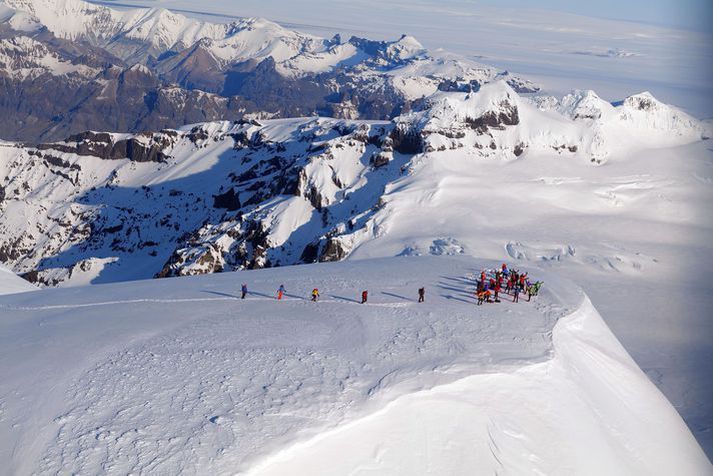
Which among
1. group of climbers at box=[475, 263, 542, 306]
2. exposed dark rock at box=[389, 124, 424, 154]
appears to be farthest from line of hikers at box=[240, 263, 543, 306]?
exposed dark rock at box=[389, 124, 424, 154]

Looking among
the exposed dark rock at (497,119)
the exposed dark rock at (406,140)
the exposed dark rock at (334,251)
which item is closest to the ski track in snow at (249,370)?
the exposed dark rock at (334,251)

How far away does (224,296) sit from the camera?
34.8 metres

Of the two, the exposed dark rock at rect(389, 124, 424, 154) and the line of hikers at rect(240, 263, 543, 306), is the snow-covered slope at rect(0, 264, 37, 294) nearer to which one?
the line of hikers at rect(240, 263, 543, 306)

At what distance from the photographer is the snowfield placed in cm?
1783

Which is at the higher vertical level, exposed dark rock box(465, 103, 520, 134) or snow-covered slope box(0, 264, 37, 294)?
exposed dark rock box(465, 103, 520, 134)

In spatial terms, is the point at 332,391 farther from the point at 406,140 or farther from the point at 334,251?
the point at 406,140

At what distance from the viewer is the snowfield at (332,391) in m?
17.8

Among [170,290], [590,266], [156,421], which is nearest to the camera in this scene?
[156,421]

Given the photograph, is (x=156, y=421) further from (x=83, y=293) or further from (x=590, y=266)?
(x=590, y=266)

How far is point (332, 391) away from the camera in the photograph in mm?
20703

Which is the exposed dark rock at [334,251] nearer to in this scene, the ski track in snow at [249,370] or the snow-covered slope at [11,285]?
the snow-covered slope at [11,285]

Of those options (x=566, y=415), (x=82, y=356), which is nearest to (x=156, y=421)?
(x=82, y=356)

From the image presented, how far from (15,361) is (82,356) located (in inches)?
117

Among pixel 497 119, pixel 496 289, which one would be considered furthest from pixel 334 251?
pixel 497 119
